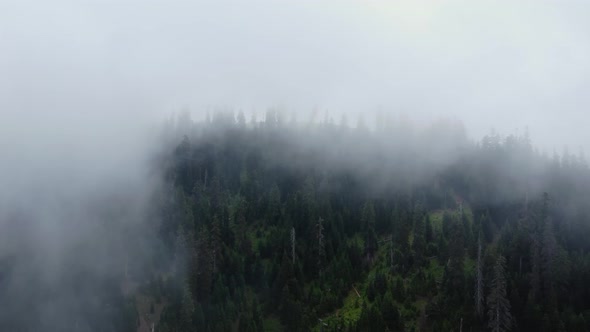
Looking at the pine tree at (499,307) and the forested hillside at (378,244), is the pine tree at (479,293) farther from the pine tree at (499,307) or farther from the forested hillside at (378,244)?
the pine tree at (499,307)

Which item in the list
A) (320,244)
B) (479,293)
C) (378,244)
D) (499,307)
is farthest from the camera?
(378,244)

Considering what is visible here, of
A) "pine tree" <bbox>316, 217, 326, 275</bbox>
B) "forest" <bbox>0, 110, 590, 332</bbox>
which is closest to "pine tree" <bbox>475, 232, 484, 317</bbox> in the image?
"forest" <bbox>0, 110, 590, 332</bbox>

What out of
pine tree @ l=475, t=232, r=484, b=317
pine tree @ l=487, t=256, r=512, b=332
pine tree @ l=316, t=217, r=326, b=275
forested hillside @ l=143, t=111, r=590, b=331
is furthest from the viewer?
pine tree @ l=316, t=217, r=326, b=275

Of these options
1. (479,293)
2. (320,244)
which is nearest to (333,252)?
(320,244)

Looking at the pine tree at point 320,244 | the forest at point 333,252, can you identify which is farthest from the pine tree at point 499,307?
the pine tree at point 320,244

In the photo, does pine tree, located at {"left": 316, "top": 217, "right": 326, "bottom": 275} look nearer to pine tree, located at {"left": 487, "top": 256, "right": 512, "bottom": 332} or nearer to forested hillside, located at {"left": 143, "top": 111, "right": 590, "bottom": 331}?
forested hillside, located at {"left": 143, "top": 111, "right": 590, "bottom": 331}

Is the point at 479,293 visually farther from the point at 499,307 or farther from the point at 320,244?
the point at 320,244
